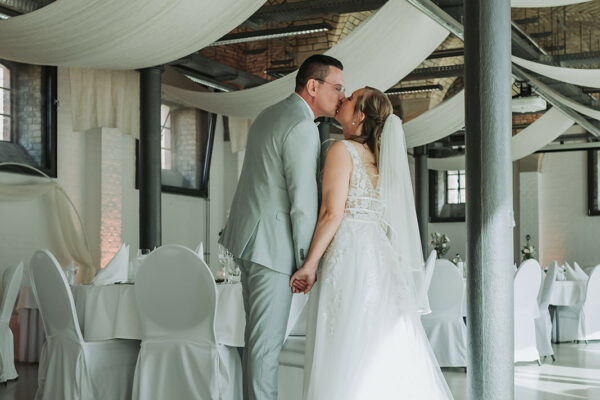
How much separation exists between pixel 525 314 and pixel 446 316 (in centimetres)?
80

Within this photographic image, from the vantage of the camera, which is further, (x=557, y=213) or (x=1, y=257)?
(x=557, y=213)

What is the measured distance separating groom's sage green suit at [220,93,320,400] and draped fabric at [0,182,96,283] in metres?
5.83

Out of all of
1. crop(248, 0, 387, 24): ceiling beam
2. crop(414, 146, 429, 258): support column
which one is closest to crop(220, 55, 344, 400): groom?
crop(248, 0, 387, 24): ceiling beam

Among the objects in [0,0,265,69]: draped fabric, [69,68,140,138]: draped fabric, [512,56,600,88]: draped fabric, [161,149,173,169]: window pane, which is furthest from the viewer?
[161,149,173,169]: window pane

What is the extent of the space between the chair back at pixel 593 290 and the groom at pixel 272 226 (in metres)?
6.42

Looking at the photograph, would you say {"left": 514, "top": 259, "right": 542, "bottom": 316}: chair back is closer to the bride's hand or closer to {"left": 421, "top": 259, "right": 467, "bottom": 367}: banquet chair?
{"left": 421, "top": 259, "right": 467, "bottom": 367}: banquet chair

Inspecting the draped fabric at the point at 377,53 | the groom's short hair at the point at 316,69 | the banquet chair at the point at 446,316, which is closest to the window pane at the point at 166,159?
the draped fabric at the point at 377,53

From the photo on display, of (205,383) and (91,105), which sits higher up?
(91,105)

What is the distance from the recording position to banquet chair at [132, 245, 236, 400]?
386cm

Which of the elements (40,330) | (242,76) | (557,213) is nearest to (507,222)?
(40,330)

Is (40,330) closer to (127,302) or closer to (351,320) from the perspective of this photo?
(127,302)

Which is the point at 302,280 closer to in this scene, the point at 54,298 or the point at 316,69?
the point at 316,69

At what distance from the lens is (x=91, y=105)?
8.12m

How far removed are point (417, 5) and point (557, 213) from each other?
11421 mm
